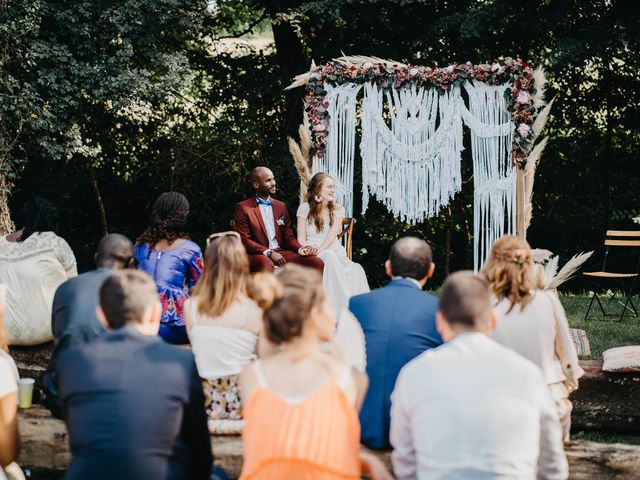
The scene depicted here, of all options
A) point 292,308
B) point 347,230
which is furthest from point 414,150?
point 292,308

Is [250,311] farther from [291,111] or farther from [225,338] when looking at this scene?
[291,111]

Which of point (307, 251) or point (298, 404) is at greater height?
point (307, 251)

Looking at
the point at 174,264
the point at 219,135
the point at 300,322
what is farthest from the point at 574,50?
the point at 300,322

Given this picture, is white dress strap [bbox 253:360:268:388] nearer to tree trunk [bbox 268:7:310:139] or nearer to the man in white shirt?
the man in white shirt

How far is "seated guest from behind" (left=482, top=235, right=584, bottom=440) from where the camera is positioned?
384cm

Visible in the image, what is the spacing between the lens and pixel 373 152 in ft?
26.6

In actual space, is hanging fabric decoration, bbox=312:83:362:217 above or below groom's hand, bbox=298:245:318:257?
above

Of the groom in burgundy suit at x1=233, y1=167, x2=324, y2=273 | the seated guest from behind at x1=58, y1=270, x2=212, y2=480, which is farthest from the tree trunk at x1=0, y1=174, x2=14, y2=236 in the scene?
the seated guest from behind at x1=58, y1=270, x2=212, y2=480

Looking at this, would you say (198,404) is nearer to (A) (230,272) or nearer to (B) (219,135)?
(A) (230,272)

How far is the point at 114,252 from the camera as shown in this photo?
13.3ft

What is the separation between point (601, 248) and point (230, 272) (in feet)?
33.0

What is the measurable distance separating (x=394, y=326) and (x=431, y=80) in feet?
15.2

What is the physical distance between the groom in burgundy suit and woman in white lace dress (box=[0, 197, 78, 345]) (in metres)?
1.96

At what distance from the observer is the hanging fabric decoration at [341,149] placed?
26.6 ft
